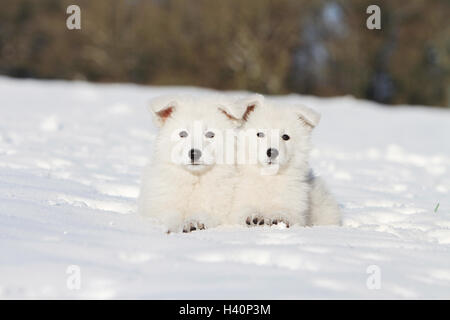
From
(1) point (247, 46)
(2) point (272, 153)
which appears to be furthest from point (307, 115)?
(1) point (247, 46)

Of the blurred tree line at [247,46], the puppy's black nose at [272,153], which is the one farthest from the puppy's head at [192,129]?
the blurred tree line at [247,46]

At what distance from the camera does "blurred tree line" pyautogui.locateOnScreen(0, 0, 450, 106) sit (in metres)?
22.4

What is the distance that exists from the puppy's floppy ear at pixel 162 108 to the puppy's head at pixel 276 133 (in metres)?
0.49

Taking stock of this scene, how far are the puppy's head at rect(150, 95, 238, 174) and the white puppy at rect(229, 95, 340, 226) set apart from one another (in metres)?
0.13

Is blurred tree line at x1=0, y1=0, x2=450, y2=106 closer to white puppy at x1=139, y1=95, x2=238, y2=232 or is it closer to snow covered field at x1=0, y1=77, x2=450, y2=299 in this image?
snow covered field at x1=0, y1=77, x2=450, y2=299

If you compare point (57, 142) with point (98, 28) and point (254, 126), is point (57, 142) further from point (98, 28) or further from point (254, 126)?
point (98, 28)

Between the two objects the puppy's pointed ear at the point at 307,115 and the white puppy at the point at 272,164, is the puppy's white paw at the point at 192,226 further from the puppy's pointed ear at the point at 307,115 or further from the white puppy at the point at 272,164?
the puppy's pointed ear at the point at 307,115

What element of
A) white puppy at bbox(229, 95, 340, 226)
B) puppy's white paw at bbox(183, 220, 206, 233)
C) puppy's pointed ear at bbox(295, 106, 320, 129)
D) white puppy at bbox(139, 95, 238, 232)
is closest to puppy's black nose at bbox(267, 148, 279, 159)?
white puppy at bbox(229, 95, 340, 226)

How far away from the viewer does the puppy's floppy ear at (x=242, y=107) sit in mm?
4246

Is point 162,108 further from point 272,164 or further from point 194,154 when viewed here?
point 272,164

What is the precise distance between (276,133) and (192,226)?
0.87m

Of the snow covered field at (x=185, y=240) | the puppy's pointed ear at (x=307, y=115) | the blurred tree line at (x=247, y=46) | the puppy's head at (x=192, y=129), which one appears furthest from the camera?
the blurred tree line at (x=247, y=46)

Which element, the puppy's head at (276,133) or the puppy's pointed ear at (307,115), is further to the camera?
the puppy's pointed ear at (307,115)
